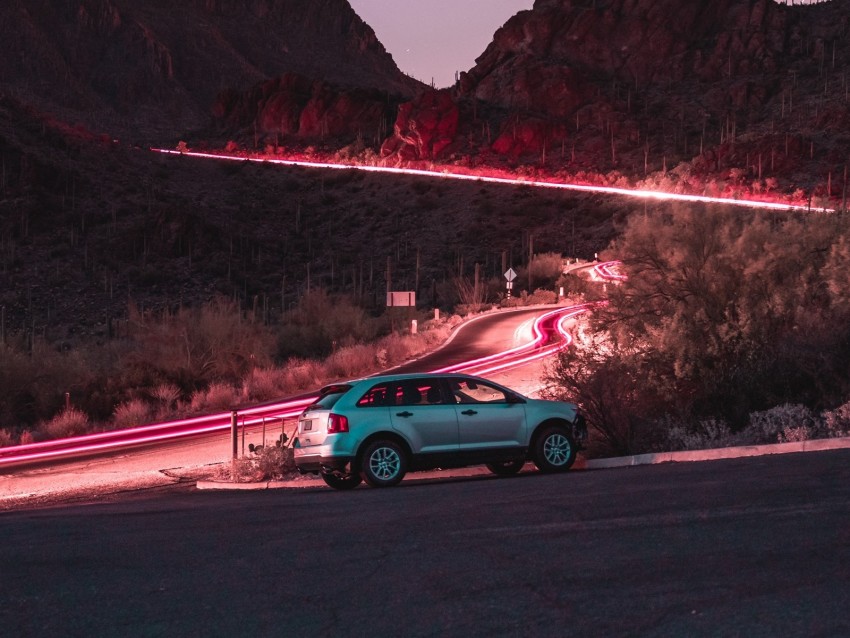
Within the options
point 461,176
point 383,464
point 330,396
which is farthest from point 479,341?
point 461,176

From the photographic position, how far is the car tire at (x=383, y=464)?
15.8 m

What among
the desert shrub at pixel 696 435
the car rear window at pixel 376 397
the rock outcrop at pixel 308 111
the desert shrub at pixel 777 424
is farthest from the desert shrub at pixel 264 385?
the rock outcrop at pixel 308 111

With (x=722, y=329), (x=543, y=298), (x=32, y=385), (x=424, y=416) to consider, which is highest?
(x=543, y=298)

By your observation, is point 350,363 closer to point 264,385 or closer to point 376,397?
point 264,385

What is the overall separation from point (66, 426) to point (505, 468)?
52.3ft

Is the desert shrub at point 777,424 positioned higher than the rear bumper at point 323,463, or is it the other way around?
the desert shrub at point 777,424

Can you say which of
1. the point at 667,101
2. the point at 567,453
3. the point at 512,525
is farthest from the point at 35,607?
the point at 667,101

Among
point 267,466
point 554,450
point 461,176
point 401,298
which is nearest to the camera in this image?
point 554,450

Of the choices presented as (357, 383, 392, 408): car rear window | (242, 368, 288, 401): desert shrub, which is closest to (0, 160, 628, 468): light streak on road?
(242, 368, 288, 401): desert shrub

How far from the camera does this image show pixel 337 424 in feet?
51.9

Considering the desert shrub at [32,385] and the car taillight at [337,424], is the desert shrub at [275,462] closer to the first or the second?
the car taillight at [337,424]

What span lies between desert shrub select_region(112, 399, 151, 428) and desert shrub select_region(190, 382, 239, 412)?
1371 mm

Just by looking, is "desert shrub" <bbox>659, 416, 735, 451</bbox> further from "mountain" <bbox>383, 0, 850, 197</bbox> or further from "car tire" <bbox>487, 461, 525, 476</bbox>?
"mountain" <bbox>383, 0, 850, 197</bbox>

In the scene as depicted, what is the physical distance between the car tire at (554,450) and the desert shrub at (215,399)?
55.9ft
